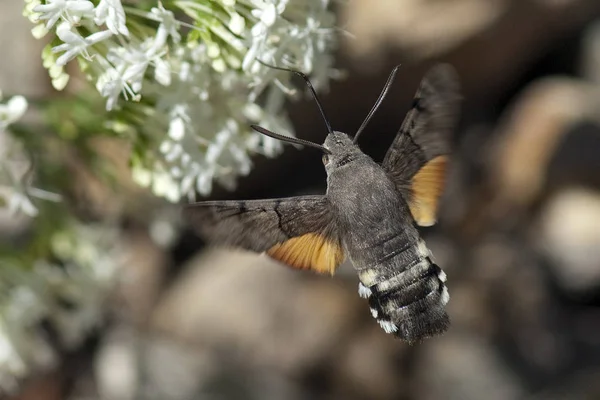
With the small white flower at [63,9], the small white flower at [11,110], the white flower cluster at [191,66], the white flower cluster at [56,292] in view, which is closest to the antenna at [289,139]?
the white flower cluster at [191,66]

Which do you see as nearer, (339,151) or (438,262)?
(339,151)

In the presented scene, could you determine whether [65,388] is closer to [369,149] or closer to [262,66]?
[369,149]

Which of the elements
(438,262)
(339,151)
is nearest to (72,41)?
(339,151)

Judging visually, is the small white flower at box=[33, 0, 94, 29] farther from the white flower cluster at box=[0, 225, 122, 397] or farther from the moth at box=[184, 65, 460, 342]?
the white flower cluster at box=[0, 225, 122, 397]

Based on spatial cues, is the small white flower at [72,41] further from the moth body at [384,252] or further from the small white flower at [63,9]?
the moth body at [384,252]

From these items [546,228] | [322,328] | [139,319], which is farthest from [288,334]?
[546,228]

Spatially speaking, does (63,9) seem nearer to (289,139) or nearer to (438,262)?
(289,139)

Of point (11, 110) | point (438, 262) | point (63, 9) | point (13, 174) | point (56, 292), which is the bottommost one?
point (438, 262)

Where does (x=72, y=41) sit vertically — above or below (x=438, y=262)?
above
